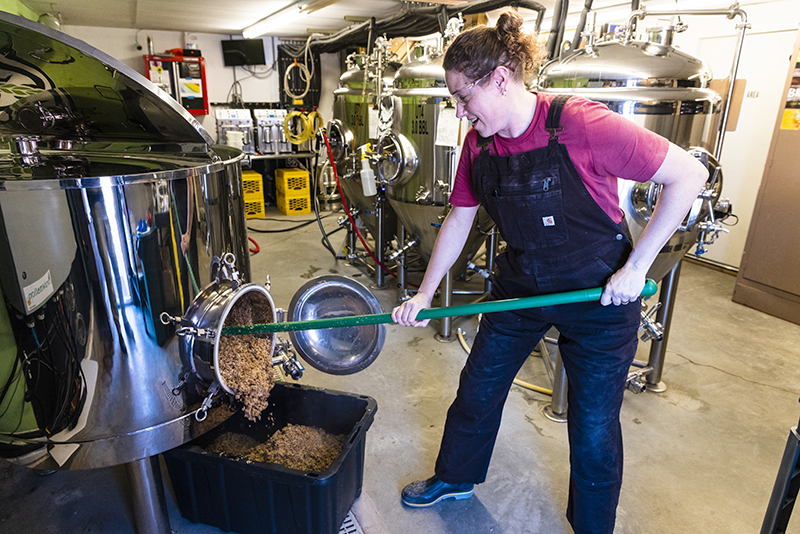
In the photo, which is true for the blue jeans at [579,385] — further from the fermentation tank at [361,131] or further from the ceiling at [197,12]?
the ceiling at [197,12]

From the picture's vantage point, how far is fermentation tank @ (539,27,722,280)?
2.02 m

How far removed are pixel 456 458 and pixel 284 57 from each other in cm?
640

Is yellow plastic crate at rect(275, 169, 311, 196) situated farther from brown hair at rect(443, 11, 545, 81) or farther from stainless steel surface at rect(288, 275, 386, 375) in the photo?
brown hair at rect(443, 11, 545, 81)

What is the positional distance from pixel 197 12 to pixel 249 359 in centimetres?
453

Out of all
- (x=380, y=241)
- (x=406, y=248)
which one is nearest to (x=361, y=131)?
(x=380, y=241)

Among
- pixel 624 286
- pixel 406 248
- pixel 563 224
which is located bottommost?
pixel 406 248

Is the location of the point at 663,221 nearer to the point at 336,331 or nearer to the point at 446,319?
the point at 336,331

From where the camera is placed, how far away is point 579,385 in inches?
56.1

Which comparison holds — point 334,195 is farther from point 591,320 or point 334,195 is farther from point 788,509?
point 788,509

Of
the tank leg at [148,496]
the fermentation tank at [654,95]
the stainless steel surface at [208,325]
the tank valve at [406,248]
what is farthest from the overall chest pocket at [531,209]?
the tank valve at [406,248]

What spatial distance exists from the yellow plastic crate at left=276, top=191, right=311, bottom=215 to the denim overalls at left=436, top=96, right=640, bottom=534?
4.99m

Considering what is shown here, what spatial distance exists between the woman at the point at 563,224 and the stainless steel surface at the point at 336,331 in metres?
0.21

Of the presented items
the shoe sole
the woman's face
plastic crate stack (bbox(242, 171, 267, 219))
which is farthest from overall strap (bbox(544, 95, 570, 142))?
plastic crate stack (bbox(242, 171, 267, 219))

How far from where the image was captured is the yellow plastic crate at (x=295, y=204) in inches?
245
